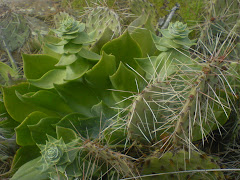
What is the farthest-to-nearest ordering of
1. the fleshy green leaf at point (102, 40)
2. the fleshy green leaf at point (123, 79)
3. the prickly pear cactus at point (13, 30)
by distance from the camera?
the prickly pear cactus at point (13, 30) < the fleshy green leaf at point (102, 40) < the fleshy green leaf at point (123, 79)

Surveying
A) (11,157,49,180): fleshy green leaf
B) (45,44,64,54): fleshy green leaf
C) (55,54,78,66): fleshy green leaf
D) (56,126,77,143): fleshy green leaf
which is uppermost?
(45,44,64,54): fleshy green leaf

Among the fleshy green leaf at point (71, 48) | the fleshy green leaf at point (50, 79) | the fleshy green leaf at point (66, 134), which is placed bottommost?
the fleshy green leaf at point (66, 134)

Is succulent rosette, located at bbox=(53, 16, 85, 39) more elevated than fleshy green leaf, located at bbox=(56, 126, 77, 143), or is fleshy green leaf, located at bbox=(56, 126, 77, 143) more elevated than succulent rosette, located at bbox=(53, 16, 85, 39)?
succulent rosette, located at bbox=(53, 16, 85, 39)

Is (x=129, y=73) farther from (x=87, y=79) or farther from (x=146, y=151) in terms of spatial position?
(x=146, y=151)

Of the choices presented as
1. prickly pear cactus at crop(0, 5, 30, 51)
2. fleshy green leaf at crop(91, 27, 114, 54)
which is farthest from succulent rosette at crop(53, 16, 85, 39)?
prickly pear cactus at crop(0, 5, 30, 51)

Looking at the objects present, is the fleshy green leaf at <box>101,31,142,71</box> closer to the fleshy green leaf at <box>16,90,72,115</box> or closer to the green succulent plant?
the green succulent plant

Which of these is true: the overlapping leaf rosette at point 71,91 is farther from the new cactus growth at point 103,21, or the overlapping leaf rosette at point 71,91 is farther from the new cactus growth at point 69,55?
the new cactus growth at point 103,21

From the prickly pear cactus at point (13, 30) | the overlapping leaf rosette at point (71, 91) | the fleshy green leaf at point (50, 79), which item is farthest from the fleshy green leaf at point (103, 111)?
the prickly pear cactus at point (13, 30)
